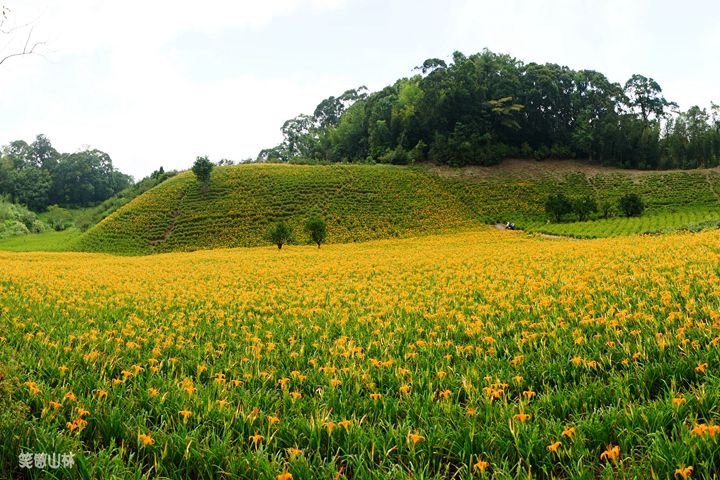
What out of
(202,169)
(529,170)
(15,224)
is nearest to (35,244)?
(15,224)

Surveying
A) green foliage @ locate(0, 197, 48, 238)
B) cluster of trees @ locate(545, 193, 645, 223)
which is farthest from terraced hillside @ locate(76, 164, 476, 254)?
green foliage @ locate(0, 197, 48, 238)

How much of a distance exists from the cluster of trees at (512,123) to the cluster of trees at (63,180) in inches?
2866

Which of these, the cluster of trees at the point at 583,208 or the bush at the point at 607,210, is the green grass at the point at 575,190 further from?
the cluster of trees at the point at 583,208

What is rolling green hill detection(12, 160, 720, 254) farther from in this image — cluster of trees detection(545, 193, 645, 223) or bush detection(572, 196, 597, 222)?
bush detection(572, 196, 597, 222)

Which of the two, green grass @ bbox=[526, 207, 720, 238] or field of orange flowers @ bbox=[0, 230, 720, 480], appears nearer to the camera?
field of orange flowers @ bbox=[0, 230, 720, 480]

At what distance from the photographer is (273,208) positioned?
194 feet

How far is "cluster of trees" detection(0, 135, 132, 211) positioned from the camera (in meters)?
115

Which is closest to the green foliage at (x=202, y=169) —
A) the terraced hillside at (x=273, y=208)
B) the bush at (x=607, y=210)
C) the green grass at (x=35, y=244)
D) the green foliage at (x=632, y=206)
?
the terraced hillside at (x=273, y=208)

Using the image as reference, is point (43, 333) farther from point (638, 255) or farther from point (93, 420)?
point (638, 255)

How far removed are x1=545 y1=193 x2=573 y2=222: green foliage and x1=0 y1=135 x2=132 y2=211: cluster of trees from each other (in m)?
122

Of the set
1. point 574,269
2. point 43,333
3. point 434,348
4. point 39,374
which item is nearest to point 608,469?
point 434,348

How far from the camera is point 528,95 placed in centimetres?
8962

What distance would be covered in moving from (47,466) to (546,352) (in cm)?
490

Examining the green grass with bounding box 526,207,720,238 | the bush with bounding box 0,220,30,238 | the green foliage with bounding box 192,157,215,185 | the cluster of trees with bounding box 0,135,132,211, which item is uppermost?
the cluster of trees with bounding box 0,135,132,211
